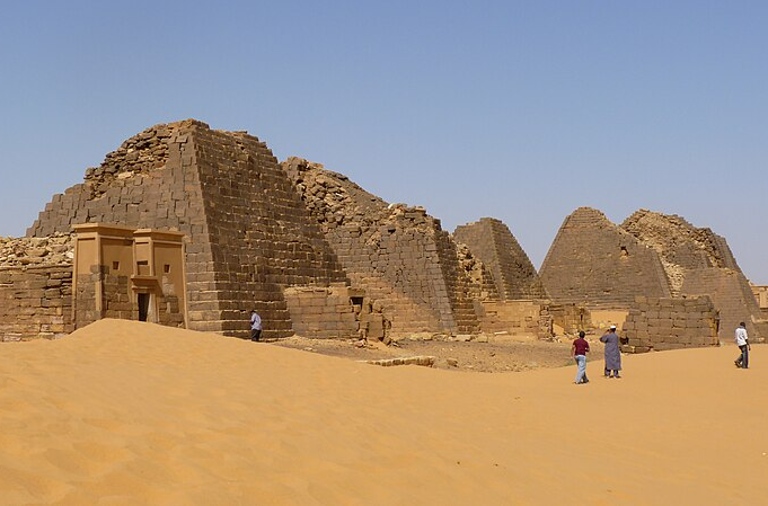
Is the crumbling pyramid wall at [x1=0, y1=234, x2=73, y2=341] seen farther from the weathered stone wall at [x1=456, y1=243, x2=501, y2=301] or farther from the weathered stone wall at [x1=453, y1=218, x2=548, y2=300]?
the weathered stone wall at [x1=453, y1=218, x2=548, y2=300]

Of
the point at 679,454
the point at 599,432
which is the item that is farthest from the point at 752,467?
the point at 599,432

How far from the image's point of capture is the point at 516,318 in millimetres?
31391

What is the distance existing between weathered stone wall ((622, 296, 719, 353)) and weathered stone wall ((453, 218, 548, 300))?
16540 millimetres

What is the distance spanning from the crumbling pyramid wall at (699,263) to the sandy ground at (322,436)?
96.4 feet

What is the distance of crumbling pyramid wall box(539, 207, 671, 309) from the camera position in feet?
151

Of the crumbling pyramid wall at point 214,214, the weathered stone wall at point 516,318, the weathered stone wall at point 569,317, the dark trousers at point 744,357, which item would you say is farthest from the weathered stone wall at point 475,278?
the dark trousers at point 744,357

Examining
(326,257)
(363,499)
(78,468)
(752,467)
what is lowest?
(752,467)

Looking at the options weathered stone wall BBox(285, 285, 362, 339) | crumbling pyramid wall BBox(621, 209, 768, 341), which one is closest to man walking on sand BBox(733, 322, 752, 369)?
weathered stone wall BBox(285, 285, 362, 339)

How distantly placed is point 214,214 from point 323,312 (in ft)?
13.7

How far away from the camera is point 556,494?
5809 millimetres

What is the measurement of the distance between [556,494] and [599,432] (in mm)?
3802

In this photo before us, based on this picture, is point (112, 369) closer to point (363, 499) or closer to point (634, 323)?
point (363, 499)

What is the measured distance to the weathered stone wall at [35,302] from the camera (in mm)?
18844

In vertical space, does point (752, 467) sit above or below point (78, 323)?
below
